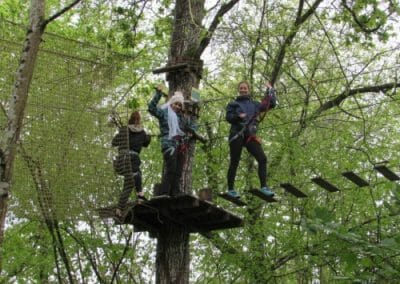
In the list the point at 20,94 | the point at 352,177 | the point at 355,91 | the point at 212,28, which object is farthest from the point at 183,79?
the point at 355,91

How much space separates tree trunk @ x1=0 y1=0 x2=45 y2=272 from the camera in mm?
4984

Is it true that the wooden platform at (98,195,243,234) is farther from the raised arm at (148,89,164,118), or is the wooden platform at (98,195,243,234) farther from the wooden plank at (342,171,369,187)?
the wooden plank at (342,171,369,187)

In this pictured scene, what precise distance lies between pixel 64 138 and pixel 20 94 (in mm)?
1524

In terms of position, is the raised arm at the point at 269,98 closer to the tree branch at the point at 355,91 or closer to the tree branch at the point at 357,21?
the tree branch at the point at 357,21

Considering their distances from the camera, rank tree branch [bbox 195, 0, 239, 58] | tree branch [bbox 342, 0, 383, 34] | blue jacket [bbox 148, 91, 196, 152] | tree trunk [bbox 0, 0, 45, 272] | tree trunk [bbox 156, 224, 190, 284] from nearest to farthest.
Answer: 1. tree trunk [bbox 0, 0, 45, 272]
2. tree branch [bbox 342, 0, 383, 34]
3. blue jacket [bbox 148, 91, 196, 152]
4. tree trunk [bbox 156, 224, 190, 284]
5. tree branch [bbox 195, 0, 239, 58]

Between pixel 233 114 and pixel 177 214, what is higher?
pixel 233 114


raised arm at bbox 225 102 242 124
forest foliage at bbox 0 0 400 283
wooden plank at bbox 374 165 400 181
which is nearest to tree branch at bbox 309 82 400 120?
forest foliage at bbox 0 0 400 283

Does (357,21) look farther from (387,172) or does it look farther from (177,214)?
(177,214)

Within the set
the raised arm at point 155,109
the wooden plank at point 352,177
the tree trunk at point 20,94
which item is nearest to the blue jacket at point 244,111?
the raised arm at point 155,109

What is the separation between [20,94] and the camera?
17.2 ft

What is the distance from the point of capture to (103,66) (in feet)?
22.8

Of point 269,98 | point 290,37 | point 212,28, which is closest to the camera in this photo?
point 269,98

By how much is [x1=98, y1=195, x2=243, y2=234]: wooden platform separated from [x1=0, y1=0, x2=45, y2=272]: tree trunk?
1738 mm

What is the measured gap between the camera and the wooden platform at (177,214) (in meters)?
6.60
